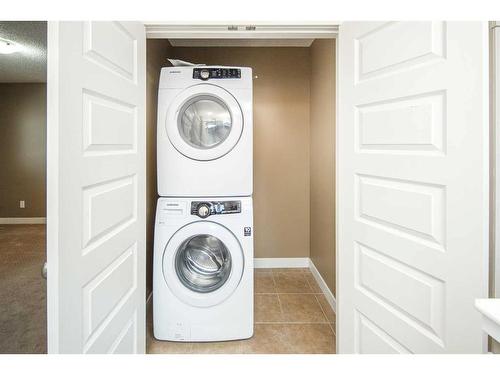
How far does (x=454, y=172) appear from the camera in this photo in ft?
3.01

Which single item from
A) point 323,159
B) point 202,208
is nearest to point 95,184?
point 202,208

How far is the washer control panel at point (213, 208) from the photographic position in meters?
1.82

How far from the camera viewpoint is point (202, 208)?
1821mm

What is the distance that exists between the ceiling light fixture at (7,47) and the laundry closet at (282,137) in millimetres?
1823

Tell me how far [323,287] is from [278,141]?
160 centimetres

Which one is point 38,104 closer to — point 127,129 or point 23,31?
point 23,31

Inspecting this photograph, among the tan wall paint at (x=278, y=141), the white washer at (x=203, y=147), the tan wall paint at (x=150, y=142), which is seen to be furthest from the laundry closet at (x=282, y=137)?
the white washer at (x=203, y=147)

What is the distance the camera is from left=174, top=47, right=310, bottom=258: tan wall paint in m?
3.09

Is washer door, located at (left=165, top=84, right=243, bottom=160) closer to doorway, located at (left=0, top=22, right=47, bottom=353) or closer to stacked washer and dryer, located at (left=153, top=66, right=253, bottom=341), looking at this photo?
stacked washer and dryer, located at (left=153, top=66, right=253, bottom=341)

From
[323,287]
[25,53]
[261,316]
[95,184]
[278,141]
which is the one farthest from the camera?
[25,53]

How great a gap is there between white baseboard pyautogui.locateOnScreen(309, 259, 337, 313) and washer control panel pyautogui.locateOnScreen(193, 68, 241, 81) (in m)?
1.90

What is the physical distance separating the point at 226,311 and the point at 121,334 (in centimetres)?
78

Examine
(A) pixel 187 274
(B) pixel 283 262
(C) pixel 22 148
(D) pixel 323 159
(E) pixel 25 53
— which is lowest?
(B) pixel 283 262

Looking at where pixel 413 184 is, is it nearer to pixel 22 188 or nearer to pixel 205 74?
pixel 205 74
